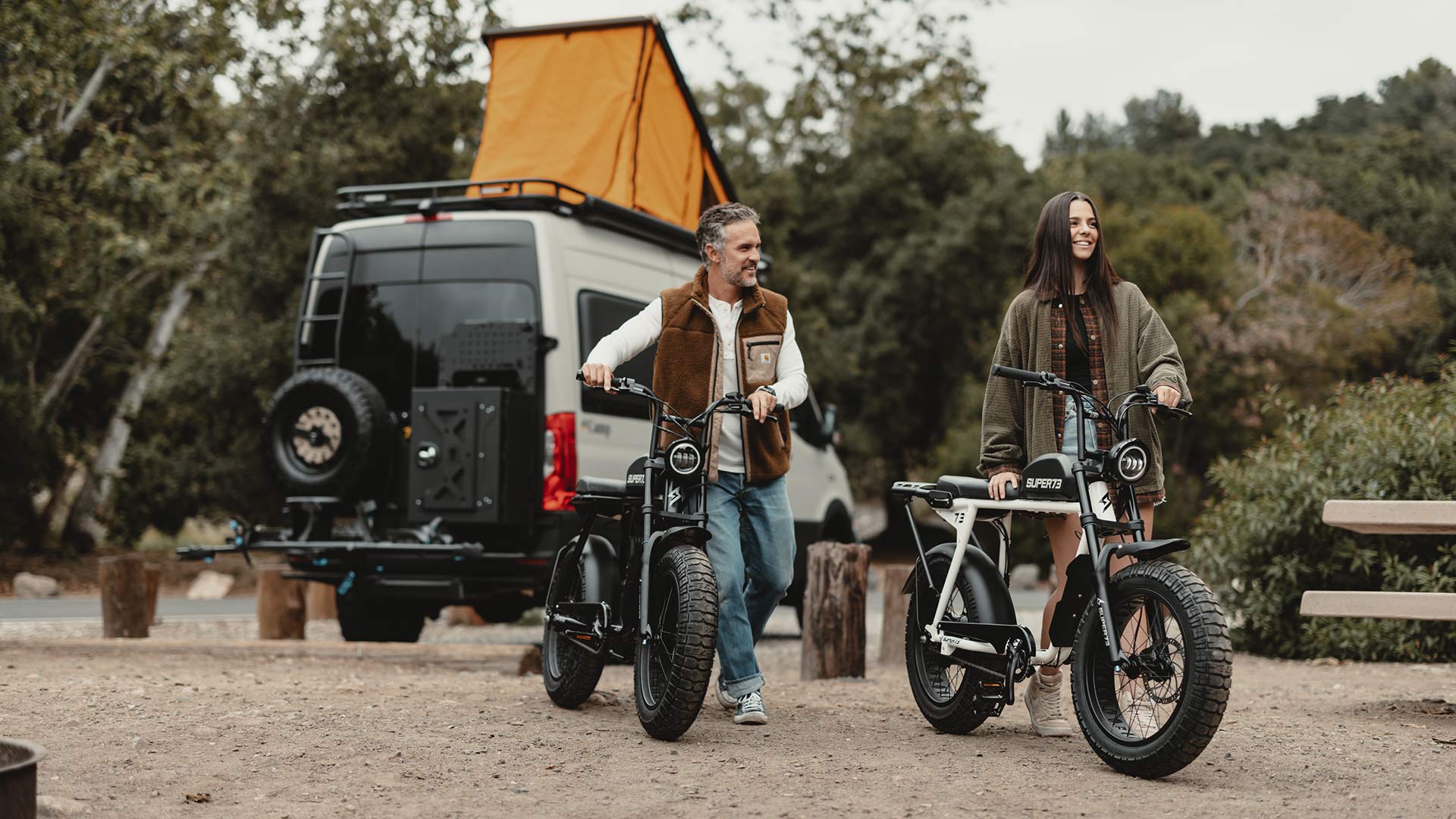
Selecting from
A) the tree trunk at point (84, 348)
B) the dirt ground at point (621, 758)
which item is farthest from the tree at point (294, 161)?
the dirt ground at point (621, 758)

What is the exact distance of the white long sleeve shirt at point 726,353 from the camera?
5559 mm

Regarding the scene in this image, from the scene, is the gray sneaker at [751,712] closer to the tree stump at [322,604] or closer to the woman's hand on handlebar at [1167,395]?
the woman's hand on handlebar at [1167,395]

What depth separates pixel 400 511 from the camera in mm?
8648

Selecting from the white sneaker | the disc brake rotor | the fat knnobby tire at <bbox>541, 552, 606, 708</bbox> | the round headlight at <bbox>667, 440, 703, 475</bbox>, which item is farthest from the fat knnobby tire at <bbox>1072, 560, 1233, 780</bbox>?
the disc brake rotor

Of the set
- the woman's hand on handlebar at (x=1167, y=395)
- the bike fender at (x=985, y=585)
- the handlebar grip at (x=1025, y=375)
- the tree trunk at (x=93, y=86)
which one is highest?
the tree trunk at (x=93, y=86)

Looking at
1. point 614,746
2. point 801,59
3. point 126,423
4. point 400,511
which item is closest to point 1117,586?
point 614,746

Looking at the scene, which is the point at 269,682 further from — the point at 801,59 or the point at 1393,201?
the point at 1393,201

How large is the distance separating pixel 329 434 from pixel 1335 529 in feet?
20.0

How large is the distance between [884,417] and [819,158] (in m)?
5.93

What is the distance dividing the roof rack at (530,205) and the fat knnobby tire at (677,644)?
3669 mm

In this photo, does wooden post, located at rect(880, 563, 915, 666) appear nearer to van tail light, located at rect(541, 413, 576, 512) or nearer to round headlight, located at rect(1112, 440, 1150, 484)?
van tail light, located at rect(541, 413, 576, 512)

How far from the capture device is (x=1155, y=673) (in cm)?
449

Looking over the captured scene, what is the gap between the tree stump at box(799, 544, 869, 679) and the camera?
797 centimetres

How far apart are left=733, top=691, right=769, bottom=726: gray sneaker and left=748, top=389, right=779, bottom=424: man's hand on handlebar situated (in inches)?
42.8
